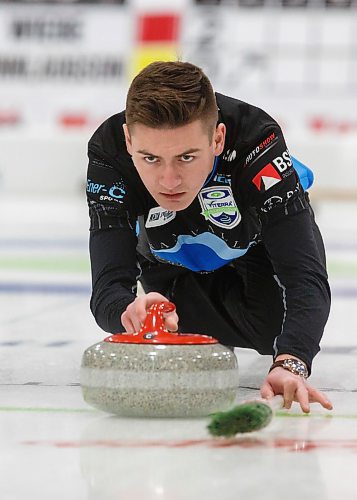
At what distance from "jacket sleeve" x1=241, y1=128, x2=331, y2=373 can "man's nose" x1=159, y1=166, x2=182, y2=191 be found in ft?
0.81

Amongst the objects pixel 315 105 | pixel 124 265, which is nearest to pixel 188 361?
pixel 124 265

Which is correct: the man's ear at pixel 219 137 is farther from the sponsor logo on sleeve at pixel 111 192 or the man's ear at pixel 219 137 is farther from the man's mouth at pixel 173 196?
the sponsor logo on sleeve at pixel 111 192

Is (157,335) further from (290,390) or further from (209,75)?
(209,75)

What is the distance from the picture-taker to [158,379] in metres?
1.66

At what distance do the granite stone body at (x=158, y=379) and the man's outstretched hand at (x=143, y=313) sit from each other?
0.06 metres

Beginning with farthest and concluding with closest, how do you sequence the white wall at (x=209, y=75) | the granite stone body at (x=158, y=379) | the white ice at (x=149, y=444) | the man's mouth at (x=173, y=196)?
1. the white wall at (x=209, y=75)
2. the man's mouth at (x=173, y=196)
3. the granite stone body at (x=158, y=379)
4. the white ice at (x=149, y=444)

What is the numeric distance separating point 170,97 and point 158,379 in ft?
1.61

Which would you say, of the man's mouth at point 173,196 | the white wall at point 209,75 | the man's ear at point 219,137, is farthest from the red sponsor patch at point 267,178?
the white wall at point 209,75

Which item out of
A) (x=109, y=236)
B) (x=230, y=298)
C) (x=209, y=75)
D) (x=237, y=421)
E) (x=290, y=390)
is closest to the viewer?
(x=237, y=421)

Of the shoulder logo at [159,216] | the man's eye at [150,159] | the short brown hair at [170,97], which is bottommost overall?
the shoulder logo at [159,216]

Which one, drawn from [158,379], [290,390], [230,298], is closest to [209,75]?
[230,298]

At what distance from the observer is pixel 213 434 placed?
1566 mm

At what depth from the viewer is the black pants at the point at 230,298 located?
246 cm

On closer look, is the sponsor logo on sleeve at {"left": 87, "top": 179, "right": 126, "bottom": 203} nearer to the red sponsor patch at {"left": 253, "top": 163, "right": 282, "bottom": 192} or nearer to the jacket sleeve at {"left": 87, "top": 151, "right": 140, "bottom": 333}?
the jacket sleeve at {"left": 87, "top": 151, "right": 140, "bottom": 333}
